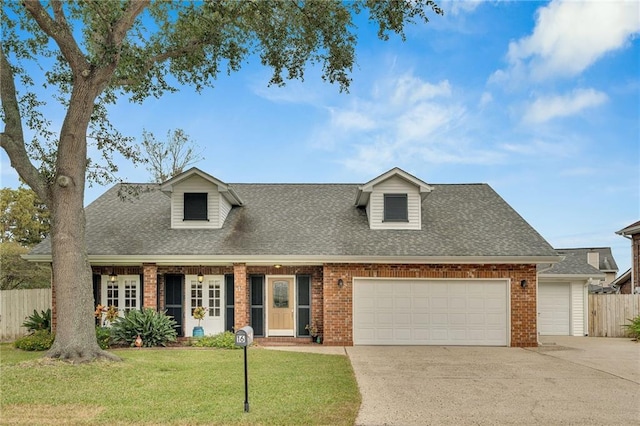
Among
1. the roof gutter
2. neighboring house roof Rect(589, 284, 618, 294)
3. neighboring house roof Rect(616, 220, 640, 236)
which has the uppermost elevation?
neighboring house roof Rect(616, 220, 640, 236)

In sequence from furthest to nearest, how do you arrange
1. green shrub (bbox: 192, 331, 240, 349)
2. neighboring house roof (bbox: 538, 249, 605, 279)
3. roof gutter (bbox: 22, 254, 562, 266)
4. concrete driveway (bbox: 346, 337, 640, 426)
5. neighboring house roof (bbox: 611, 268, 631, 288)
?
1. neighboring house roof (bbox: 611, 268, 631, 288)
2. neighboring house roof (bbox: 538, 249, 605, 279)
3. roof gutter (bbox: 22, 254, 562, 266)
4. green shrub (bbox: 192, 331, 240, 349)
5. concrete driveway (bbox: 346, 337, 640, 426)

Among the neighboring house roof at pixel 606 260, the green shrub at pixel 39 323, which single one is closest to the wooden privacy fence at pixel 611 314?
the green shrub at pixel 39 323

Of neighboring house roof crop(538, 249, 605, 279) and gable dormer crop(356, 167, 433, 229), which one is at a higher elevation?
gable dormer crop(356, 167, 433, 229)

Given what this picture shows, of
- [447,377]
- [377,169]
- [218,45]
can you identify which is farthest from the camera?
[377,169]

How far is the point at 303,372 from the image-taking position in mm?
9523

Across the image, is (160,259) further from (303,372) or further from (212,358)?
(303,372)

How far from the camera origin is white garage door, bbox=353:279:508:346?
1414 centimetres

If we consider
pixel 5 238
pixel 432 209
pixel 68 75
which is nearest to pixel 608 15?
pixel 432 209

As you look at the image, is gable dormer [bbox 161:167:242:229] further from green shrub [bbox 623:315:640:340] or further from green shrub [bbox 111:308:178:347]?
green shrub [bbox 623:315:640:340]

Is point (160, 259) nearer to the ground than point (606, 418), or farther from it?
farther from it

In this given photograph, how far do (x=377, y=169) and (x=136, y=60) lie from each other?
401 inches

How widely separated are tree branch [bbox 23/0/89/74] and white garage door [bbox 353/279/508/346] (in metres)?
9.21

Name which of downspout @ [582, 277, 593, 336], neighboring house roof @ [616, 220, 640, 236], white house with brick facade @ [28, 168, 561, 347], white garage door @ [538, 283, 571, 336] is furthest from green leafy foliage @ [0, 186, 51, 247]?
neighboring house roof @ [616, 220, 640, 236]

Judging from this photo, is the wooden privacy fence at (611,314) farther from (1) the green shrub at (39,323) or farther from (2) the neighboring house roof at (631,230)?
(1) the green shrub at (39,323)
